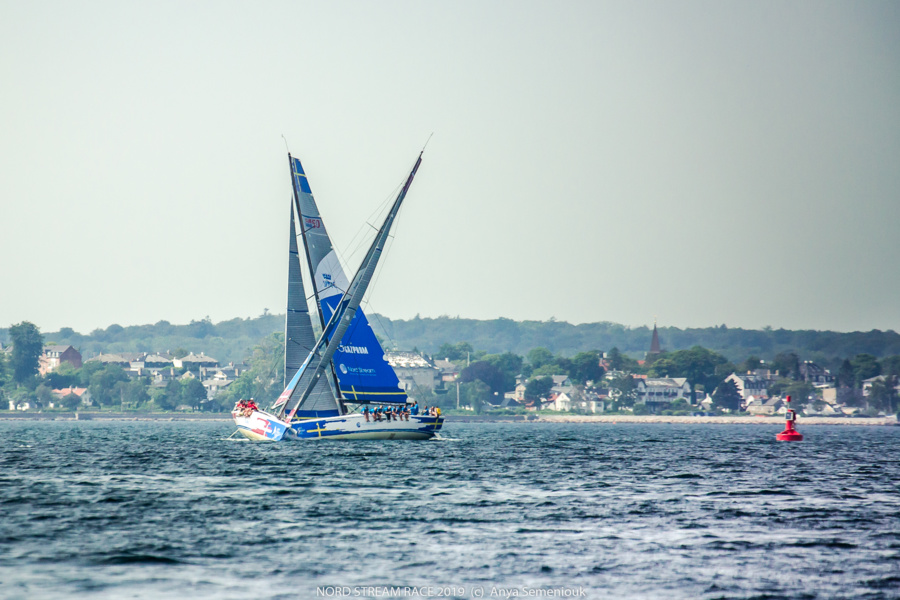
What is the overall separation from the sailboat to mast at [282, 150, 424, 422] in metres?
0.05

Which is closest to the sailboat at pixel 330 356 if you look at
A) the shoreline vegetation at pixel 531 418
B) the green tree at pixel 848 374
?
the shoreline vegetation at pixel 531 418

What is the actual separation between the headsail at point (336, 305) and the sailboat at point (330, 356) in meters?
0.05

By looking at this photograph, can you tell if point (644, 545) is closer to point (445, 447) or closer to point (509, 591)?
point (509, 591)

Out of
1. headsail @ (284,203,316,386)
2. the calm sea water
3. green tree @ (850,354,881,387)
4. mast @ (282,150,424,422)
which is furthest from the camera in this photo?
green tree @ (850,354,881,387)

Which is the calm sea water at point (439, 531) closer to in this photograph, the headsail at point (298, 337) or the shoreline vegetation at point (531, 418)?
the headsail at point (298, 337)

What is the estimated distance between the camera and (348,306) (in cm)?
5522

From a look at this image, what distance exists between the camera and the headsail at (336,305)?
56581 mm

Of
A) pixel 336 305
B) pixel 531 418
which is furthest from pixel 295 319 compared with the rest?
pixel 531 418

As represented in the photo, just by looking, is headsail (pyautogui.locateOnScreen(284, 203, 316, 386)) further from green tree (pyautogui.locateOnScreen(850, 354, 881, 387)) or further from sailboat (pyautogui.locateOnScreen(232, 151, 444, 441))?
green tree (pyautogui.locateOnScreen(850, 354, 881, 387))

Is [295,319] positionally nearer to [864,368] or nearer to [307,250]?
[307,250]

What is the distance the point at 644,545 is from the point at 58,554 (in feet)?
38.1

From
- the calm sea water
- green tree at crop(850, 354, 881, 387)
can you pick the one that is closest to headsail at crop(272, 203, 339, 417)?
the calm sea water

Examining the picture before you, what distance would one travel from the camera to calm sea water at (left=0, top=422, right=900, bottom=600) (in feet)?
58.6

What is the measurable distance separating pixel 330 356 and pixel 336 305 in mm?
3450
